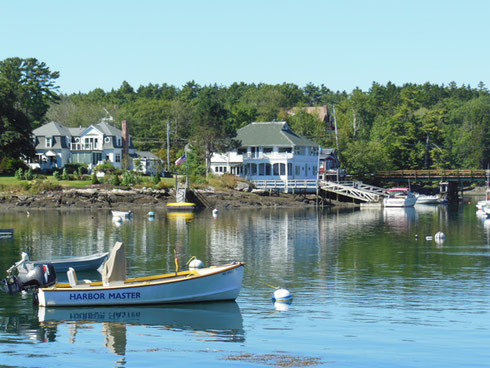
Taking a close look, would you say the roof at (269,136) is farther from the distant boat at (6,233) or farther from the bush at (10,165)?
the distant boat at (6,233)

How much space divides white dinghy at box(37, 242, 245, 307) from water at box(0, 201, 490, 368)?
1.47ft

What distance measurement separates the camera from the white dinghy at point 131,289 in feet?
102

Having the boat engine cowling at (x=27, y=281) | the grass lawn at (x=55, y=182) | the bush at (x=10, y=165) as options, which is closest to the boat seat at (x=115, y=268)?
the boat engine cowling at (x=27, y=281)

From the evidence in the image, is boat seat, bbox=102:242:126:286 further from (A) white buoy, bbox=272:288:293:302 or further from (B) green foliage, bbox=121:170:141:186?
(B) green foliage, bbox=121:170:141:186

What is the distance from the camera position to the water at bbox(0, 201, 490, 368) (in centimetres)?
2464

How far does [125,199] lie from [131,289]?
69.0 m

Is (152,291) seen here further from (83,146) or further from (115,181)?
(83,146)

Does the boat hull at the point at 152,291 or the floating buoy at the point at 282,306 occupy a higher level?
the boat hull at the point at 152,291

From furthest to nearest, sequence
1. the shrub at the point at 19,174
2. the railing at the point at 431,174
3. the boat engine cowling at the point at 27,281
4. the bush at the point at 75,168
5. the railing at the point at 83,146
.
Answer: the railing at the point at 83,146 → the railing at the point at 431,174 → the bush at the point at 75,168 → the shrub at the point at 19,174 → the boat engine cowling at the point at 27,281

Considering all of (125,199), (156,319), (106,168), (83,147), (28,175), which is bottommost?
(156,319)

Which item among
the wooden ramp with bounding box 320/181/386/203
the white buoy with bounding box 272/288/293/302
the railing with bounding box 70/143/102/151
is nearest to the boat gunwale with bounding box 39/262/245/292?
the white buoy with bounding box 272/288/293/302

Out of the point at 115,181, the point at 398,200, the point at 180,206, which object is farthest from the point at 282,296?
the point at 398,200

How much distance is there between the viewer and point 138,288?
1224 inches

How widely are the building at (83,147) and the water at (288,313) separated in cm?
6171
